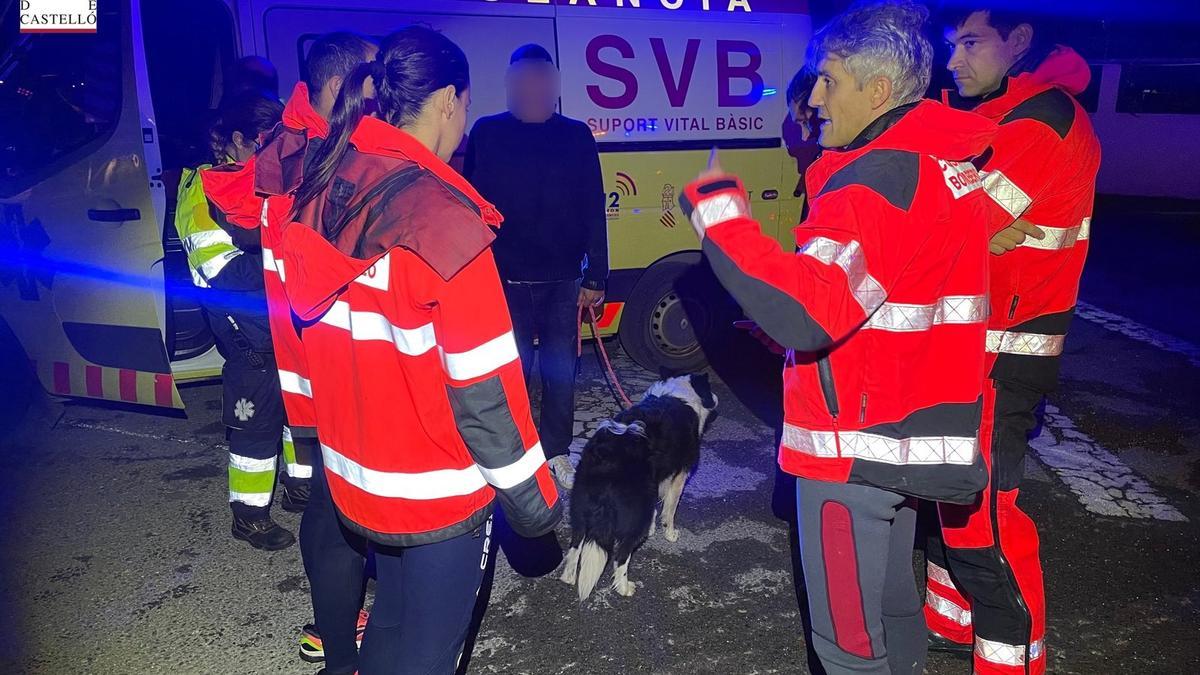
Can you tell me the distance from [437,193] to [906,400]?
121 cm

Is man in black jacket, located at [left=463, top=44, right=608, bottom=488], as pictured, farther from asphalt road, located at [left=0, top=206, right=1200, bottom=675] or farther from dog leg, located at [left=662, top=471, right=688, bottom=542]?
asphalt road, located at [left=0, top=206, right=1200, bottom=675]

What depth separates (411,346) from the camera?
181 centimetres

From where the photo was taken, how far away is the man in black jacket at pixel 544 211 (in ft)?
13.6

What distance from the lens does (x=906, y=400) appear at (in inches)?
77.0

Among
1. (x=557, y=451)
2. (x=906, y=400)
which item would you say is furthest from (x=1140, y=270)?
(x=906, y=400)

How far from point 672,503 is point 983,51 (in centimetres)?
232

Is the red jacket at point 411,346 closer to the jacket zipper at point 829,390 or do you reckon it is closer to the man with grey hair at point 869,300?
the man with grey hair at point 869,300

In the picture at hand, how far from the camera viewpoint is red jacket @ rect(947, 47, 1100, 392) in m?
2.43

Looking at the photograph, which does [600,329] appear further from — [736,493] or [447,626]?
[447,626]

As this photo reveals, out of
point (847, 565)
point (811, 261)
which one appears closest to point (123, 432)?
point (847, 565)

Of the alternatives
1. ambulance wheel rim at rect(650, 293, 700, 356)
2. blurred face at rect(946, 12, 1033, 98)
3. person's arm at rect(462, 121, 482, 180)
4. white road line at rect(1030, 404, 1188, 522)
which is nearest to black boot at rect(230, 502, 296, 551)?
person's arm at rect(462, 121, 482, 180)

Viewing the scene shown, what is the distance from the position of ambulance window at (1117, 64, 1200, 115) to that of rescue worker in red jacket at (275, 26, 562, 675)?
17507 mm

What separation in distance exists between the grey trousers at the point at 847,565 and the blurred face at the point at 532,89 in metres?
2.66

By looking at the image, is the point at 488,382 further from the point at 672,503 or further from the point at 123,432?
the point at 123,432
